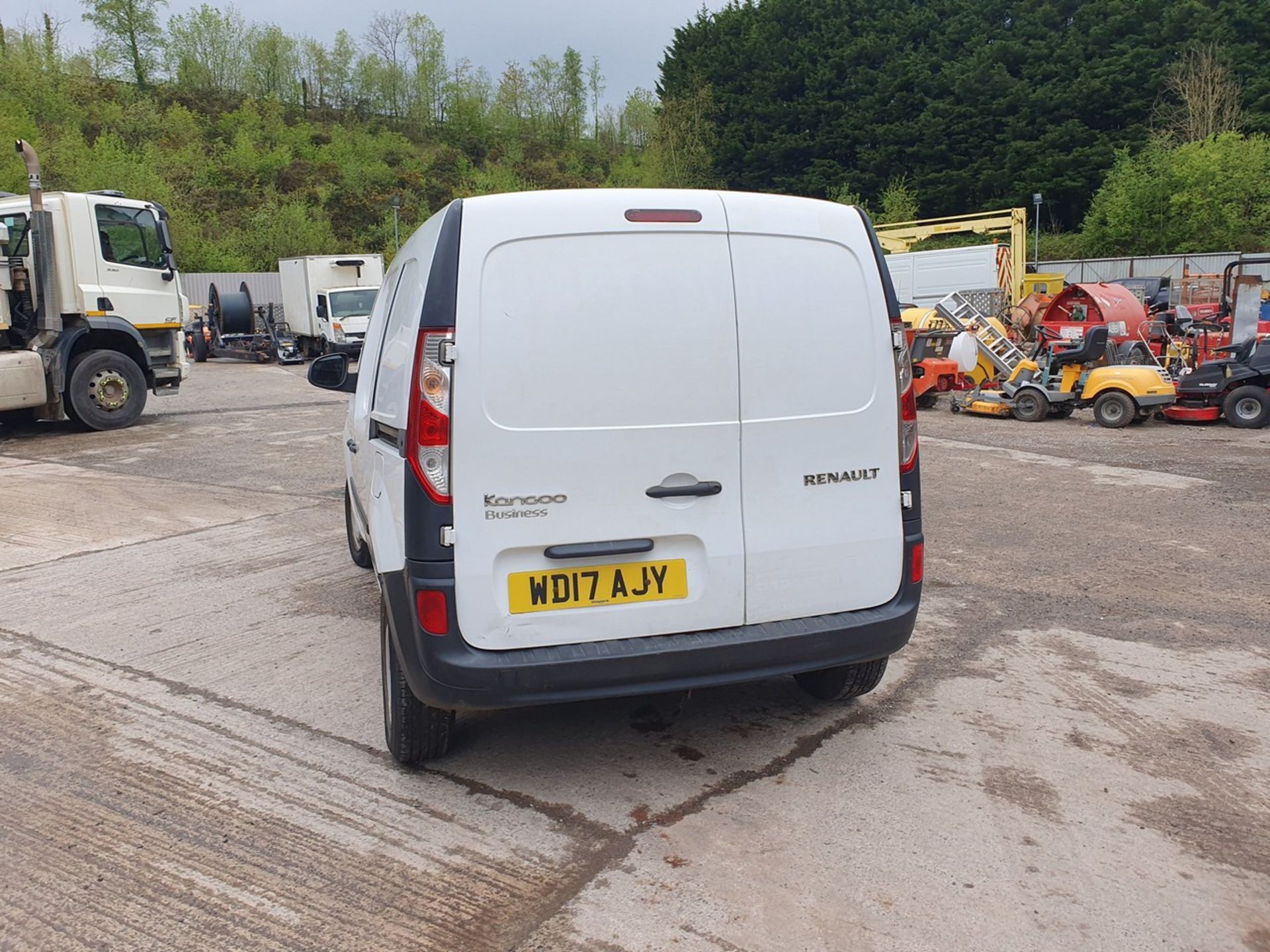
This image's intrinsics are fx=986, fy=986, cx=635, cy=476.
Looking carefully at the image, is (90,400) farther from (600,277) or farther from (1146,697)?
(1146,697)

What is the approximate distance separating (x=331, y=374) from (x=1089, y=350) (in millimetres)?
10690

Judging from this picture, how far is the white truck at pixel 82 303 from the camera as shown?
473 inches

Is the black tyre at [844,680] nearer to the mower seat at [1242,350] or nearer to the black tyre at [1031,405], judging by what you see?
the black tyre at [1031,405]

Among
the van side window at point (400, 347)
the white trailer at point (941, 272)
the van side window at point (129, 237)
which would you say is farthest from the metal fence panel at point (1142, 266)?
the van side window at point (400, 347)

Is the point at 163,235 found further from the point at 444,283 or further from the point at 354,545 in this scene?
the point at 444,283

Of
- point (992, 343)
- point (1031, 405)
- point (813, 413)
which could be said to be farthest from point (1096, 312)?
point (813, 413)

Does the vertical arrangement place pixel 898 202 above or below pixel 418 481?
above

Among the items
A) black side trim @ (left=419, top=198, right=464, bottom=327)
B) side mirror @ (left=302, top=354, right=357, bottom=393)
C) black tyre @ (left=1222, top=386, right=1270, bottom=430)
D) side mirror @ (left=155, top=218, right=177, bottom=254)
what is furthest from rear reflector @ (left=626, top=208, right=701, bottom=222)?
side mirror @ (left=155, top=218, right=177, bottom=254)

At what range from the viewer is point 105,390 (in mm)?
12992

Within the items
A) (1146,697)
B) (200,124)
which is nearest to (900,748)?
(1146,697)

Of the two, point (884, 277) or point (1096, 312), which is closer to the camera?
point (884, 277)

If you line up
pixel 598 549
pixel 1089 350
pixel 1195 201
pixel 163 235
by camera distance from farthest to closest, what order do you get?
pixel 1195 201, pixel 163 235, pixel 1089 350, pixel 598 549

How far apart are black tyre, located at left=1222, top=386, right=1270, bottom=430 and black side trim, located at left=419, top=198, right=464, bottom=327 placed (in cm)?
1217

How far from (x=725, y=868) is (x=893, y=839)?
553 mm
